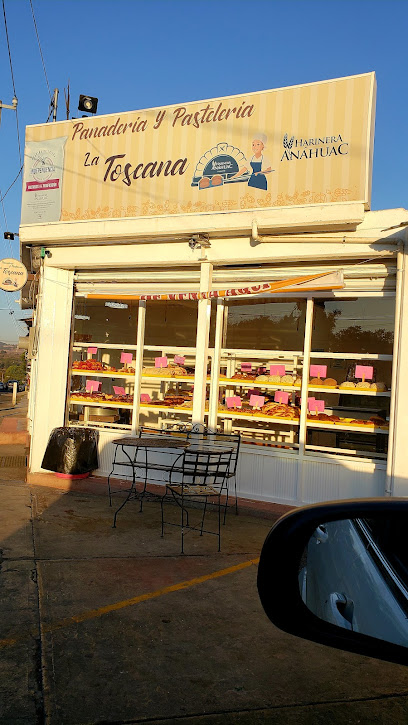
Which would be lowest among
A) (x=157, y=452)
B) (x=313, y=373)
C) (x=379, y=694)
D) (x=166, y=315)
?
(x=379, y=694)

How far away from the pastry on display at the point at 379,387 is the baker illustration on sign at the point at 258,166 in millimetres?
2975

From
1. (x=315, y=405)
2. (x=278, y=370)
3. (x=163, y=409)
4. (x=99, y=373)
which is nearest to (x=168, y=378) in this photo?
(x=163, y=409)

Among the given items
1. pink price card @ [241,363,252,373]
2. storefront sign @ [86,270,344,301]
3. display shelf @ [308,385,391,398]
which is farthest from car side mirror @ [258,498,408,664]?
pink price card @ [241,363,252,373]

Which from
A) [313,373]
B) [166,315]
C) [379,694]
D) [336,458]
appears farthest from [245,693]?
[166,315]

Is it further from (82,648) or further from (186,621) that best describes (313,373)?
(82,648)

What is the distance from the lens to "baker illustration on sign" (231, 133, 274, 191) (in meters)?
7.54

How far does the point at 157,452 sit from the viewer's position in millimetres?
8523

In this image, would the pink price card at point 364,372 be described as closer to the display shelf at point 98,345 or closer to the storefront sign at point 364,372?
the storefront sign at point 364,372

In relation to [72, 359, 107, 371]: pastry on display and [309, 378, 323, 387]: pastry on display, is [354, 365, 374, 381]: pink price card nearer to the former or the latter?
[309, 378, 323, 387]: pastry on display

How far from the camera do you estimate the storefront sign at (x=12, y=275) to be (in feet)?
32.7

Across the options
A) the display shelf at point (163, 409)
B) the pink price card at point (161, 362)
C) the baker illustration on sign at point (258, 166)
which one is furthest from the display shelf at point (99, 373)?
the baker illustration on sign at point (258, 166)

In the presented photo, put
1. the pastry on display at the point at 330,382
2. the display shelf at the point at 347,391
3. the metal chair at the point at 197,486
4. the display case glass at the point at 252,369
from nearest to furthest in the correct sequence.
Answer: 1. the metal chair at the point at 197,486
2. the display shelf at the point at 347,391
3. the display case glass at the point at 252,369
4. the pastry on display at the point at 330,382

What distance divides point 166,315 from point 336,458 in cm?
379

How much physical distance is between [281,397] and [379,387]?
1439 mm
